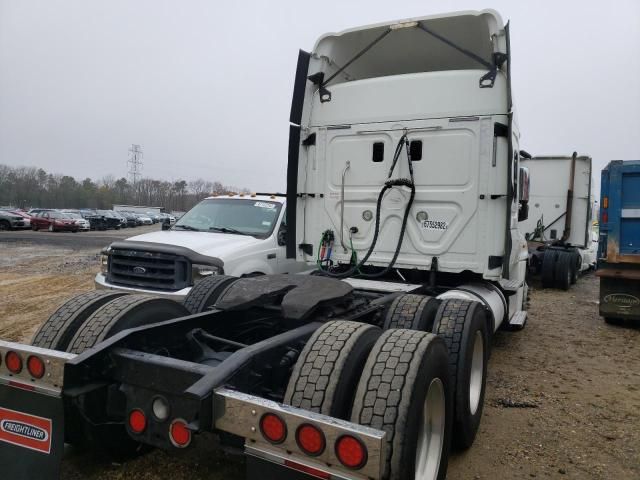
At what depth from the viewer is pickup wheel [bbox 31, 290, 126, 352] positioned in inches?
120

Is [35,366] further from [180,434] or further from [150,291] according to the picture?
[150,291]

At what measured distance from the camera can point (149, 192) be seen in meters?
104

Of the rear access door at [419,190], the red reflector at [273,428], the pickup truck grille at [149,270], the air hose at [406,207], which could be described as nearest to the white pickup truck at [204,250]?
the pickup truck grille at [149,270]

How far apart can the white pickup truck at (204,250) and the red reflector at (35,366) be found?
122 inches

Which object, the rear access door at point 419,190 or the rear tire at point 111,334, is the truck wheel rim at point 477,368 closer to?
the rear access door at point 419,190

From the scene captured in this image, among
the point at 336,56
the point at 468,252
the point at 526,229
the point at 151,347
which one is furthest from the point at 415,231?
the point at 526,229

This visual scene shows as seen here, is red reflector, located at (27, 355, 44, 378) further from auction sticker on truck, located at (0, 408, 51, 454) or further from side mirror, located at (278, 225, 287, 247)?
side mirror, located at (278, 225, 287, 247)

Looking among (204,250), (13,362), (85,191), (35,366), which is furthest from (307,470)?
(85,191)

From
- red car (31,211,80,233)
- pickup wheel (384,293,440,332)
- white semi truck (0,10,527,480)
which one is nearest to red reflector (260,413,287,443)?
white semi truck (0,10,527,480)

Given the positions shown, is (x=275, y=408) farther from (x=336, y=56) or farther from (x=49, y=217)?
(x=49, y=217)

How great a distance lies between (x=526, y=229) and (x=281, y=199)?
8.52 meters

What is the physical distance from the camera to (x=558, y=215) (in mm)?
13023

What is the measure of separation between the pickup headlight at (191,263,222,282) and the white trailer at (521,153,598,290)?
9.21m

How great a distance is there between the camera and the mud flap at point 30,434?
2.51 m
